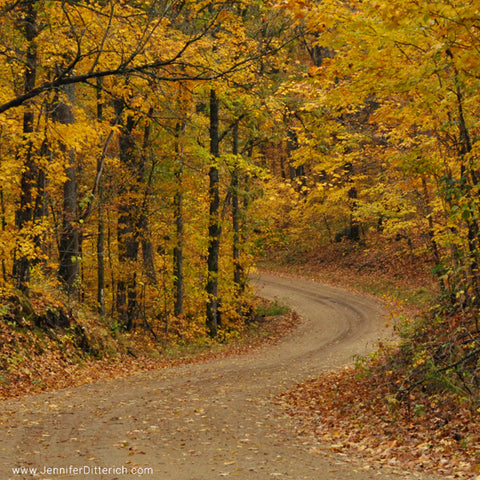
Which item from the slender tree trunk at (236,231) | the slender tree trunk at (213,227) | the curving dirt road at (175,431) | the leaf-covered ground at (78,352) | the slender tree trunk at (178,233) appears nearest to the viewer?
the curving dirt road at (175,431)

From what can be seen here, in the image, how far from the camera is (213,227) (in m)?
21.5

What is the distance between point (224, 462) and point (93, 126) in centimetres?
1000

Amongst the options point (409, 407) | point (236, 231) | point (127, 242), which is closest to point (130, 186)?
point (127, 242)

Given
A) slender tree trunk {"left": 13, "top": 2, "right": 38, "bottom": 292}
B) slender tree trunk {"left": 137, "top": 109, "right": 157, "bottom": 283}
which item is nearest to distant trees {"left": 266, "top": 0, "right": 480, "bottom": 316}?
slender tree trunk {"left": 13, "top": 2, "right": 38, "bottom": 292}

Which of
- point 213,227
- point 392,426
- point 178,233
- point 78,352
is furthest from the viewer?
point 213,227

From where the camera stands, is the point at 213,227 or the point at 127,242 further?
the point at 213,227

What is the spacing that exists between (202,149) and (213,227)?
342cm

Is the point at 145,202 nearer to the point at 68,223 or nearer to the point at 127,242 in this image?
the point at 127,242

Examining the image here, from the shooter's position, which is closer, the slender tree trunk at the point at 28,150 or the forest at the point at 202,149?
the forest at the point at 202,149

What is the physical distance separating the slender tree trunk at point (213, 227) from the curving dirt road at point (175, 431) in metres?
5.28

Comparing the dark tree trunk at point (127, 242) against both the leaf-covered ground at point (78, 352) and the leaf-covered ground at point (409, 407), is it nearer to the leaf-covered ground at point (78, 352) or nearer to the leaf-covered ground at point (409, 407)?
the leaf-covered ground at point (78, 352)

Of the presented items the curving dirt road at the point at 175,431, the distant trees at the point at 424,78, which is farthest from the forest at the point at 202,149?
the curving dirt road at the point at 175,431

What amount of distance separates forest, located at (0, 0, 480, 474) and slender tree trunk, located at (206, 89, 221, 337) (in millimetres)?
81

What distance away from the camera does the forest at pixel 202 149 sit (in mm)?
8156
